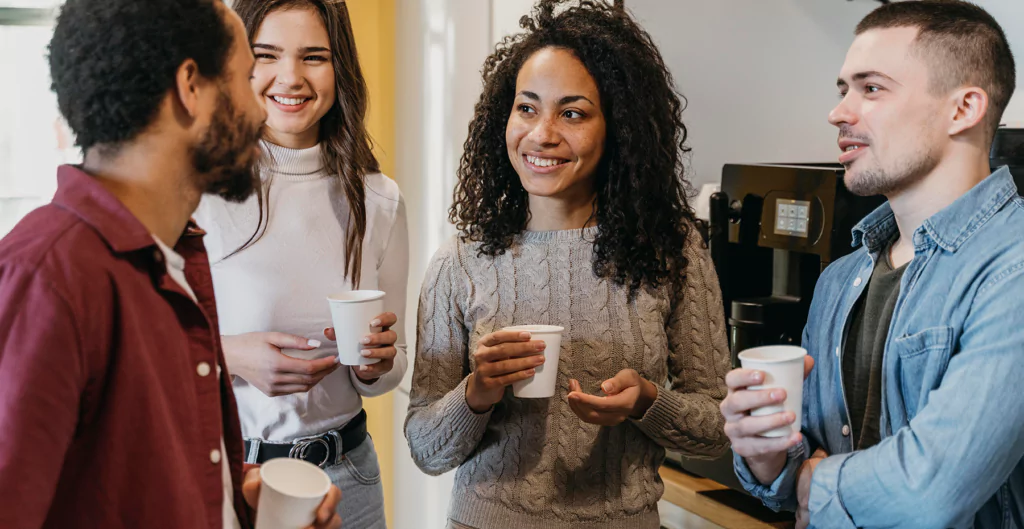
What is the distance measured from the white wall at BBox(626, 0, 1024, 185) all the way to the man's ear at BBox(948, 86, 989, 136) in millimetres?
1375

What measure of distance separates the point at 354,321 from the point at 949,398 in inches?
33.1

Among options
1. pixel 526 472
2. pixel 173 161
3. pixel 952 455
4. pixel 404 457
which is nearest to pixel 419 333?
pixel 526 472

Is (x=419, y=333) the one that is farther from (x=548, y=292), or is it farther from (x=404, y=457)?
(x=404, y=457)

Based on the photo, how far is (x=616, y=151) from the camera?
5.16 ft

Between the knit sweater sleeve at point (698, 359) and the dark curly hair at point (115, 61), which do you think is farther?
the knit sweater sleeve at point (698, 359)

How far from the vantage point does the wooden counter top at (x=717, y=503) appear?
2025 mm

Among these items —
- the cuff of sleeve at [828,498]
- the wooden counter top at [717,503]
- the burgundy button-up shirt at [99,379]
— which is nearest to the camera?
the burgundy button-up shirt at [99,379]

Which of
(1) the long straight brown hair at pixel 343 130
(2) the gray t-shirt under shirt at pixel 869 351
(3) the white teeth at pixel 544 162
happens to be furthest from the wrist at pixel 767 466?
(1) the long straight brown hair at pixel 343 130

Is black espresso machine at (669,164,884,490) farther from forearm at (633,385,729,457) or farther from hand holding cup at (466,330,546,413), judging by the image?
hand holding cup at (466,330,546,413)

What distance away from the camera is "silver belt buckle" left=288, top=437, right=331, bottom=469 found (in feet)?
5.00

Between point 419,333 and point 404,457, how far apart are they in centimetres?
163

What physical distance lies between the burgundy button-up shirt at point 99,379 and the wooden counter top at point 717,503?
1.42 meters

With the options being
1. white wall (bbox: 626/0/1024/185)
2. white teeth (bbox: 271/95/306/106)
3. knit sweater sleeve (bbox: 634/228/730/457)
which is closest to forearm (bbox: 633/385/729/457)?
knit sweater sleeve (bbox: 634/228/730/457)

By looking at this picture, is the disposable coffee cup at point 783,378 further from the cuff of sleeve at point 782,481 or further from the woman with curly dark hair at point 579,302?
the woman with curly dark hair at point 579,302
